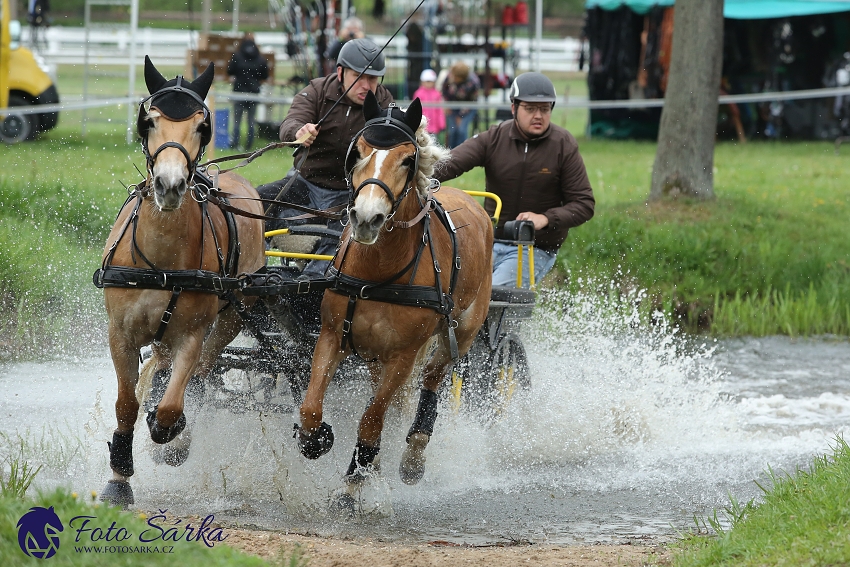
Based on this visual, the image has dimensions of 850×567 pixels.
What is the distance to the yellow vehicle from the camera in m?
14.5

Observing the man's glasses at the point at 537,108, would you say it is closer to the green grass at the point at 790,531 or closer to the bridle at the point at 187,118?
the bridle at the point at 187,118

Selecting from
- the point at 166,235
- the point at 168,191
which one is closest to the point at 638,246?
the point at 166,235

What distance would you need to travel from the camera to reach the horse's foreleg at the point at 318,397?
4910mm

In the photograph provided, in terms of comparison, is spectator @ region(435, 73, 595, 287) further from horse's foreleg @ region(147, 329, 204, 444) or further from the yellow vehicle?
the yellow vehicle

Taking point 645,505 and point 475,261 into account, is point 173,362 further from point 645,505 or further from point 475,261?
point 645,505

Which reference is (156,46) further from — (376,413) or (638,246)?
(376,413)

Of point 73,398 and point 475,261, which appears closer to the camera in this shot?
point 475,261

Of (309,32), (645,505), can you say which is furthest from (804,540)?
(309,32)

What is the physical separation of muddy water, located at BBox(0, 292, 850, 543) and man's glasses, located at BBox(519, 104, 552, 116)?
1829mm

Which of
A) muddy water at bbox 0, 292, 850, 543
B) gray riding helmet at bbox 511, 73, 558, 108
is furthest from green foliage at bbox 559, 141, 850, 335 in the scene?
gray riding helmet at bbox 511, 73, 558, 108

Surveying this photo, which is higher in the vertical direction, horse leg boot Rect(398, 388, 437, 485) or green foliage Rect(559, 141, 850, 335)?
green foliage Rect(559, 141, 850, 335)

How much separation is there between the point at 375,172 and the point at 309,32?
555 inches

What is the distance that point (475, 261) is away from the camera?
5762 mm

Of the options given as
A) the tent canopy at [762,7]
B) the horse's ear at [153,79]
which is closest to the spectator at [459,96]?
the tent canopy at [762,7]
